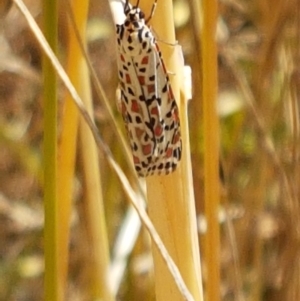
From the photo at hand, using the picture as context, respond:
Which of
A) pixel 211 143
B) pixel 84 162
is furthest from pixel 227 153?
pixel 211 143

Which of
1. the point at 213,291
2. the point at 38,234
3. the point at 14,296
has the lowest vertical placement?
the point at 14,296

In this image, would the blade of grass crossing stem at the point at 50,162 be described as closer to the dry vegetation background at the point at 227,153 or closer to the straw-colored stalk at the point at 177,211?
the straw-colored stalk at the point at 177,211

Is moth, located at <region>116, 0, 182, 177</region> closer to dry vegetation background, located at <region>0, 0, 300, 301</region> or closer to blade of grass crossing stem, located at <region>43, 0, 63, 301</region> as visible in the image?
blade of grass crossing stem, located at <region>43, 0, 63, 301</region>

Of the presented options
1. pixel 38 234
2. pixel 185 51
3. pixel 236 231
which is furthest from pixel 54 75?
pixel 38 234

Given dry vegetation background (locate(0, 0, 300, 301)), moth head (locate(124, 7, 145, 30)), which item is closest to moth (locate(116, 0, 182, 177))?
moth head (locate(124, 7, 145, 30))

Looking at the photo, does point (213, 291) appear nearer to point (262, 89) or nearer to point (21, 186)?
point (262, 89)

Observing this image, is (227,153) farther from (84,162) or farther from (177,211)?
(177,211)
